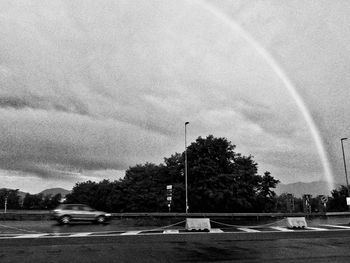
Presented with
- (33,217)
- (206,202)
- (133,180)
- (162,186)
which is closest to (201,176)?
(206,202)

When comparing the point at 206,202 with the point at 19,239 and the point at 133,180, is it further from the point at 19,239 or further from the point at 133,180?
the point at 19,239

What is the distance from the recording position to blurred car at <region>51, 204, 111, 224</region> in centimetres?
2380

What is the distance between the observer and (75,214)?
2412 cm

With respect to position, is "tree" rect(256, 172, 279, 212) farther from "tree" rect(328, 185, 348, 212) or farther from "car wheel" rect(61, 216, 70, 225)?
"car wheel" rect(61, 216, 70, 225)

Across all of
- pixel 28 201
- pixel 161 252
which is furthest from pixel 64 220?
pixel 28 201

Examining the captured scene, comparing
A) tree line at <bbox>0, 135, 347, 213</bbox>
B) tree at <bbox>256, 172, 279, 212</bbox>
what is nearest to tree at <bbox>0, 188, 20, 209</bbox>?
tree line at <bbox>0, 135, 347, 213</bbox>

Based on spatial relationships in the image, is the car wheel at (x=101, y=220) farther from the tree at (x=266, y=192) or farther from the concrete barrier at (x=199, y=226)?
the tree at (x=266, y=192)

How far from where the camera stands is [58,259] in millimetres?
9609

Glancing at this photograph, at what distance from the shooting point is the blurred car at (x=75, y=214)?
78.1 feet

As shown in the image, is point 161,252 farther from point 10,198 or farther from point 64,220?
point 10,198

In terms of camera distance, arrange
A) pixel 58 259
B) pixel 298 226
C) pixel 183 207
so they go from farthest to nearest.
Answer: pixel 183 207 → pixel 298 226 → pixel 58 259

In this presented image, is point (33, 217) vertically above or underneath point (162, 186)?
underneath

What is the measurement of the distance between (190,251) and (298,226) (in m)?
12.6

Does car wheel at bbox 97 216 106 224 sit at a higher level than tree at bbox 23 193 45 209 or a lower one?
lower
